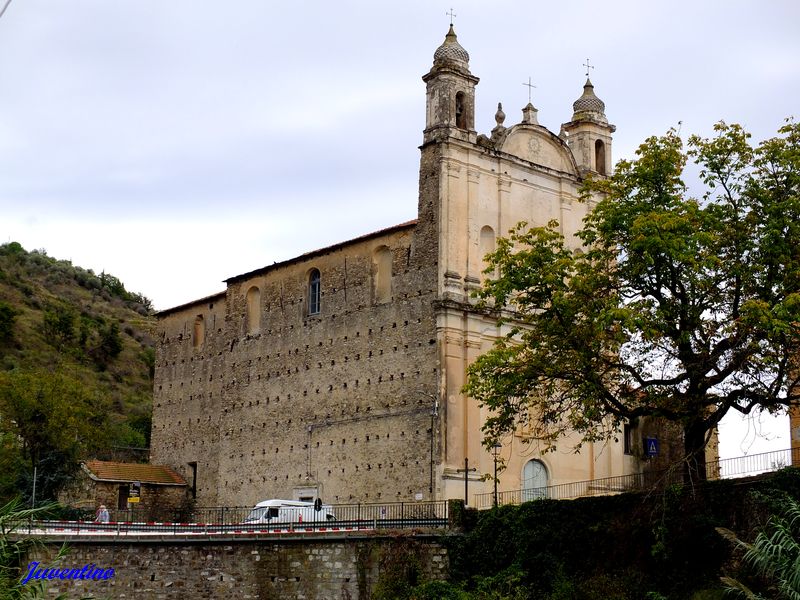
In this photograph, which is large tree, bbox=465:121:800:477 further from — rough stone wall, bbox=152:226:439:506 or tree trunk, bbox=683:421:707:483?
rough stone wall, bbox=152:226:439:506

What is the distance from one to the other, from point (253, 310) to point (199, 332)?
4.95 metres

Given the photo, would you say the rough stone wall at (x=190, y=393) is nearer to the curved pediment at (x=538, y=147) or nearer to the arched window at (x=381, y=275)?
the arched window at (x=381, y=275)

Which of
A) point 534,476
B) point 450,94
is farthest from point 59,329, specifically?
point 534,476

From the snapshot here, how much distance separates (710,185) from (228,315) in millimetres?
28145

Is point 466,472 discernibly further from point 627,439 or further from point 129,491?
point 129,491

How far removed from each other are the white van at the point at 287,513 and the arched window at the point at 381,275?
8.26 meters

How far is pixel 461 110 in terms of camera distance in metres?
46.6

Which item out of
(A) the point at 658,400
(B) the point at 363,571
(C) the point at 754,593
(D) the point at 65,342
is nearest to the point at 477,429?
(B) the point at 363,571

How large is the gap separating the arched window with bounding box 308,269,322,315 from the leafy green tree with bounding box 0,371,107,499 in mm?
11574

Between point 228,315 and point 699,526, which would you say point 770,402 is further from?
point 228,315

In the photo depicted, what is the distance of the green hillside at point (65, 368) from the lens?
52562mm

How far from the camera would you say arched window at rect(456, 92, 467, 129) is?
4644cm

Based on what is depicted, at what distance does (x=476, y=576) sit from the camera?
3503cm

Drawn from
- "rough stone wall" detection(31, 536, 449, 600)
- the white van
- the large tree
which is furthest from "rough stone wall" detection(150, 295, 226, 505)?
Answer: the large tree
